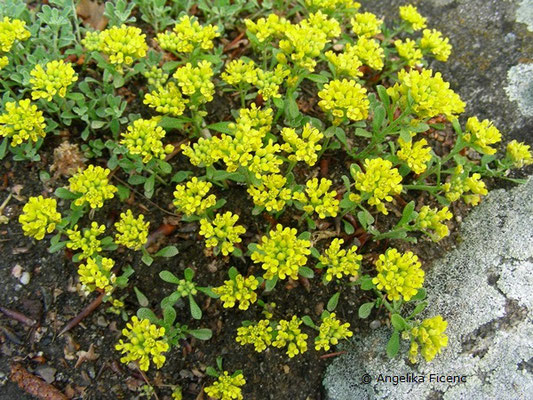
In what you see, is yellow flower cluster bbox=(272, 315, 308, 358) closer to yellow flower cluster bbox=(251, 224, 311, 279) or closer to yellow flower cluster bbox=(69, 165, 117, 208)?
yellow flower cluster bbox=(251, 224, 311, 279)

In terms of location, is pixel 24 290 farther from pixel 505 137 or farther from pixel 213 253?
pixel 505 137

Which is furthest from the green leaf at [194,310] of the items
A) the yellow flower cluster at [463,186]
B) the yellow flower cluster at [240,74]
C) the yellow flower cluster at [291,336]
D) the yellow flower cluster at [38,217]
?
the yellow flower cluster at [463,186]

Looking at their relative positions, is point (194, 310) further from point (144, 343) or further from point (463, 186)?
point (463, 186)

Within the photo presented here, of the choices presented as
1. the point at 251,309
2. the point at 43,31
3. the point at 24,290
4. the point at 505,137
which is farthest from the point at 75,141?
the point at 505,137

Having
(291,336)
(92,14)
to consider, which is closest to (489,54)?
(291,336)

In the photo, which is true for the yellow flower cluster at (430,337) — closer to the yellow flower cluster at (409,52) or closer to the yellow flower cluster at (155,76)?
the yellow flower cluster at (409,52)

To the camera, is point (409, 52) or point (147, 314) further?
point (409, 52)
